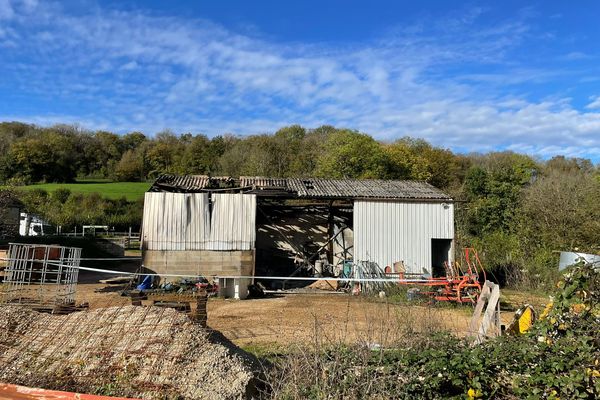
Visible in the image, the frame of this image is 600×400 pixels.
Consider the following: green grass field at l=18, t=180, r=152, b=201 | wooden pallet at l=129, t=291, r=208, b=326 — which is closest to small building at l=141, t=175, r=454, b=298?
wooden pallet at l=129, t=291, r=208, b=326

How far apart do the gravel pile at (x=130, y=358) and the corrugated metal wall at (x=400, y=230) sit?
13430 mm

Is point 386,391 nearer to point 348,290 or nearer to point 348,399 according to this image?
point 348,399

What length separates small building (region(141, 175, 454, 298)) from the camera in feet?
55.0

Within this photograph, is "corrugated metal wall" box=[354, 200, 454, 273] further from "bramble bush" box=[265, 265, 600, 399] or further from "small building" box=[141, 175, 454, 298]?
"bramble bush" box=[265, 265, 600, 399]

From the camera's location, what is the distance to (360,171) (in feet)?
115

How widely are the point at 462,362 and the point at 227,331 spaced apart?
6480 millimetres

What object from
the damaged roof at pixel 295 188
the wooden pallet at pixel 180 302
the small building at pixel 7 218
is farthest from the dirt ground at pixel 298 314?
the small building at pixel 7 218

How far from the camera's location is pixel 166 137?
2458 inches

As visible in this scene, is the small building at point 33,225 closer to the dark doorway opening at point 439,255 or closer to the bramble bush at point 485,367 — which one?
the dark doorway opening at point 439,255

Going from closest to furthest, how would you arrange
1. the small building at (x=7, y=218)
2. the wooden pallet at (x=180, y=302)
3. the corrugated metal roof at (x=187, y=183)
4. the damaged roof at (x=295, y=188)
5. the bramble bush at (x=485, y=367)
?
1. the bramble bush at (x=485, y=367)
2. the wooden pallet at (x=180, y=302)
3. the corrugated metal roof at (x=187, y=183)
4. the damaged roof at (x=295, y=188)
5. the small building at (x=7, y=218)

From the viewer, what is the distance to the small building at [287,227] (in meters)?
16.8

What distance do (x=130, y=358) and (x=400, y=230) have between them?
14.9 m

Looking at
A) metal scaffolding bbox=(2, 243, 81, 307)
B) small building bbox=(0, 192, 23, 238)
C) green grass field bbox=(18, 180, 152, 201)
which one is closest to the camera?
metal scaffolding bbox=(2, 243, 81, 307)

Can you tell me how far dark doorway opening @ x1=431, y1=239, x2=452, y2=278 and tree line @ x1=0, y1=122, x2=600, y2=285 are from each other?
6.43ft
